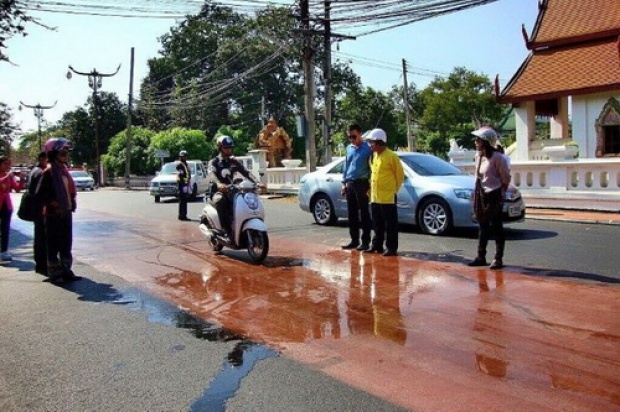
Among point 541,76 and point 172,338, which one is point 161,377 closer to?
point 172,338

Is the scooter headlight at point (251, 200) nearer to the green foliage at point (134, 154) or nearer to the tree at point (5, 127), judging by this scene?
the tree at point (5, 127)

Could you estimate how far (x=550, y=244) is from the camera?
9133mm

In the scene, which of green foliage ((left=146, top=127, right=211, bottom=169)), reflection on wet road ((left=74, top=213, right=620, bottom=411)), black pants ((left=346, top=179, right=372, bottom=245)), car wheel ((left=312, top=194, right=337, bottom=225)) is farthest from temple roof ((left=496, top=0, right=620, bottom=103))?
green foliage ((left=146, top=127, right=211, bottom=169))

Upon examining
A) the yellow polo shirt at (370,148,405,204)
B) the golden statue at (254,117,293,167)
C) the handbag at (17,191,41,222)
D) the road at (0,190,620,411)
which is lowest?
the road at (0,190,620,411)

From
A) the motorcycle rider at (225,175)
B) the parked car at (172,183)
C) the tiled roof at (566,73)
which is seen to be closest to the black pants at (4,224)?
the motorcycle rider at (225,175)

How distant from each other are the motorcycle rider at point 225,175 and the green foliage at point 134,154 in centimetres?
3723

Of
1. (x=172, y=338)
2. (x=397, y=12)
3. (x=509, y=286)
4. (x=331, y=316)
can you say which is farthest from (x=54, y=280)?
(x=397, y=12)

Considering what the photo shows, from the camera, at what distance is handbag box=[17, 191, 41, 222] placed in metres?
7.28

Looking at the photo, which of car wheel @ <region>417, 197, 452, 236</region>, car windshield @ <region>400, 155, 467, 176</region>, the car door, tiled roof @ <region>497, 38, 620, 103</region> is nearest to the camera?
car wheel @ <region>417, 197, 452, 236</region>

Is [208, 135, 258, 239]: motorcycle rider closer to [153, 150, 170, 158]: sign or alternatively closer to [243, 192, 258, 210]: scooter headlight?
[243, 192, 258, 210]: scooter headlight

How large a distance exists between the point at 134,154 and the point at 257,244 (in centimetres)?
3899

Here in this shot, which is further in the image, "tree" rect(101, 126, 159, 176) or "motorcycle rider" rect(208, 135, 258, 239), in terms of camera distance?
"tree" rect(101, 126, 159, 176)

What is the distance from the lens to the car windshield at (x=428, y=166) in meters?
10.9

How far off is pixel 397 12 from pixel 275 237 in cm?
904
